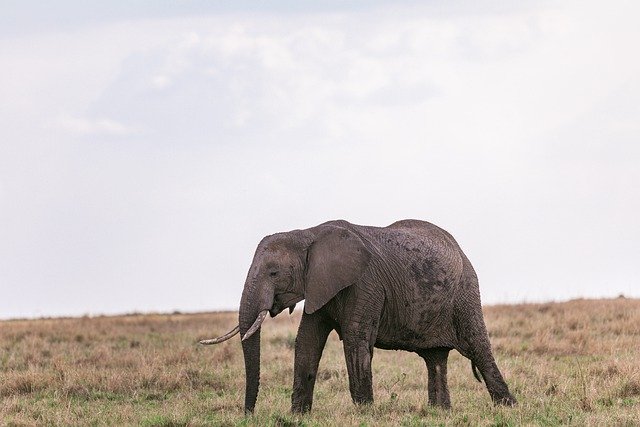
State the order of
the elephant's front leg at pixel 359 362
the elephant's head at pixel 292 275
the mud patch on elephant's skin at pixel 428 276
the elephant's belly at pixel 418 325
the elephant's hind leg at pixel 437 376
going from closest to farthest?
the elephant's head at pixel 292 275
the elephant's front leg at pixel 359 362
the elephant's belly at pixel 418 325
the mud patch on elephant's skin at pixel 428 276
the elephant's hind leg at pixel 437 376

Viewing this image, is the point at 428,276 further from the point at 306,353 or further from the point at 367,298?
the point at 306,353

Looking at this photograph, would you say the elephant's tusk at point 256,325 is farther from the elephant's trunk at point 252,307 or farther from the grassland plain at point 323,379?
the grassland plain at point 323,379

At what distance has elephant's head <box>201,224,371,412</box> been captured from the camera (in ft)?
37.9

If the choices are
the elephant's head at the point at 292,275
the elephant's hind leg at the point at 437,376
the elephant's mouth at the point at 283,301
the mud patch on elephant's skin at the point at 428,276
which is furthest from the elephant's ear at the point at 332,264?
the elephant's hind leg at the point at 437,376

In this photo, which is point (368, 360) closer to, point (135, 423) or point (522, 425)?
point (522, 425)

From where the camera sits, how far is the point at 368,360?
12.0m

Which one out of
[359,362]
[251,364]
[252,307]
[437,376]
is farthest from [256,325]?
[437,376]

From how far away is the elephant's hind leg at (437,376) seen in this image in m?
13.3

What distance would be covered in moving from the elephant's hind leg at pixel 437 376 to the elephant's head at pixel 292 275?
1993mm

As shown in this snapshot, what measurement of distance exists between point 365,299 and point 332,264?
0.62 m

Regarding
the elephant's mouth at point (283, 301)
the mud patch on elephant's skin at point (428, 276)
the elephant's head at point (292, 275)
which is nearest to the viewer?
the elephant's head at point (292, 275)

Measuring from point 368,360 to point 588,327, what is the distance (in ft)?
37.8

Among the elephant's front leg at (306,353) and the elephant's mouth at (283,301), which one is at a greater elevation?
the elephant's mouth at (283,301)

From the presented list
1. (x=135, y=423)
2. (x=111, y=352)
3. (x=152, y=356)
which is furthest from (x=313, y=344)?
(x=111, y=352)
